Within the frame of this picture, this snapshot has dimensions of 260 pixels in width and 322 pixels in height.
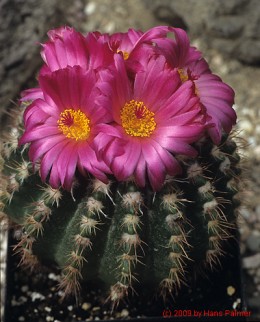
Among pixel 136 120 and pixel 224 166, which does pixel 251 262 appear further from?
pixel 136 120

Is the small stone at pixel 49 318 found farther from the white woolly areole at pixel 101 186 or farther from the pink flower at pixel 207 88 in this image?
the pink flower at pixel 207 88

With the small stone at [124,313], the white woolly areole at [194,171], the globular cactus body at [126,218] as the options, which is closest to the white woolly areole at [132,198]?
the globular cactus body at [126,218]

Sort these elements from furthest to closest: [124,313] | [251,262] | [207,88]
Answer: [251,262]
[124,313]
[207,88]

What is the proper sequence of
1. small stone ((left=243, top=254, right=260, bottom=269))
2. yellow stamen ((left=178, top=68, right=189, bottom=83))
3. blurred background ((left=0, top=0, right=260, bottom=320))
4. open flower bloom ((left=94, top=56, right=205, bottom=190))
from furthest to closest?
blurred background ((left=0, top=0, right=260, bottom=320))
small stone ((left=243, top=254, right=260, bottom=269))
yellow stamen ((left=178, top=68, right=189, bottom=83))
open flower bloom ((left=94, top=56, right=205, bottom=190))

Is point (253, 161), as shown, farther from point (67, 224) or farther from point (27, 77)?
point (67, 224)

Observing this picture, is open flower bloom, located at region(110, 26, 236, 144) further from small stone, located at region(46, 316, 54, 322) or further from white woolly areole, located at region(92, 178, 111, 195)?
small stone, located at region(46, 316, 54, 322)

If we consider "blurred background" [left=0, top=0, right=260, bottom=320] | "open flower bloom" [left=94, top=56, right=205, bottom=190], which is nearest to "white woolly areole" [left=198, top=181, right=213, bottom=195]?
"open flower bloom" [left=94, top=56, right=205, bottom=190]

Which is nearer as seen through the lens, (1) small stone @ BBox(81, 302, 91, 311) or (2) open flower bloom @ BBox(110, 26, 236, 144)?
(2) open flower bloom @ BBox(110, 26, 236, 144)

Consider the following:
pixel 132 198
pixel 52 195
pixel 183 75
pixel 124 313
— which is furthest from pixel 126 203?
pixel 124 313
